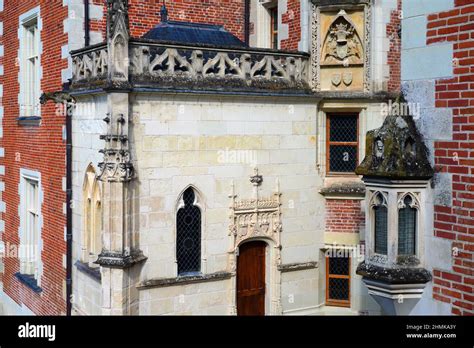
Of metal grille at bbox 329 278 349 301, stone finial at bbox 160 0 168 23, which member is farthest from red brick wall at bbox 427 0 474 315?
stone finial at bbox 160 0 168 23

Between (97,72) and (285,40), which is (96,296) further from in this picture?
(285,40)

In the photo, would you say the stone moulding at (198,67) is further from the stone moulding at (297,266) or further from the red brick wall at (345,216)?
the stone moulding at (297,266)

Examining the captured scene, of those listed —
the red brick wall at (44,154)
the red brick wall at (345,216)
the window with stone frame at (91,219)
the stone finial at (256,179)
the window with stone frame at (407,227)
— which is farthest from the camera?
the red brick wall at (44,154)

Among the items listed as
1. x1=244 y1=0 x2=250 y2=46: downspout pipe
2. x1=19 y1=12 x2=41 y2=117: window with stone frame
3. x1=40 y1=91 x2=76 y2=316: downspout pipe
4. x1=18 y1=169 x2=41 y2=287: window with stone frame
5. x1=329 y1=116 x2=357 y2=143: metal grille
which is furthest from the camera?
x1=18 y1=169 x2=41 y2=287: window with stone frame

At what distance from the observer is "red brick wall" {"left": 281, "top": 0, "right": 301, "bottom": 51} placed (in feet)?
44.1

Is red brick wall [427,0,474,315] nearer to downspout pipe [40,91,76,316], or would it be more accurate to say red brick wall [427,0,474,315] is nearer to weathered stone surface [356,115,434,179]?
weathered stone surface [356,115,434,179]

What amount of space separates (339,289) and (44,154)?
7.07 meters

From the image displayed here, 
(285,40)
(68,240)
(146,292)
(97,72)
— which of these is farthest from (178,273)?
(285,40)

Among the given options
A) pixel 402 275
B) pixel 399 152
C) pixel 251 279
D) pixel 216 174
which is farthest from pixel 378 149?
pixel 251 279

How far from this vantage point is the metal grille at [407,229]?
577 centimetres

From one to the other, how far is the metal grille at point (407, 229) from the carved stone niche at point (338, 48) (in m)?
7.38

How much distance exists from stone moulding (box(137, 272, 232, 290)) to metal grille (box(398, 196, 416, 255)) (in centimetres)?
590

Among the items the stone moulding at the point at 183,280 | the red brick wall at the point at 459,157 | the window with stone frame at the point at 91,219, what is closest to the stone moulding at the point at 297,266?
the stone moulding at the point at 183,280
